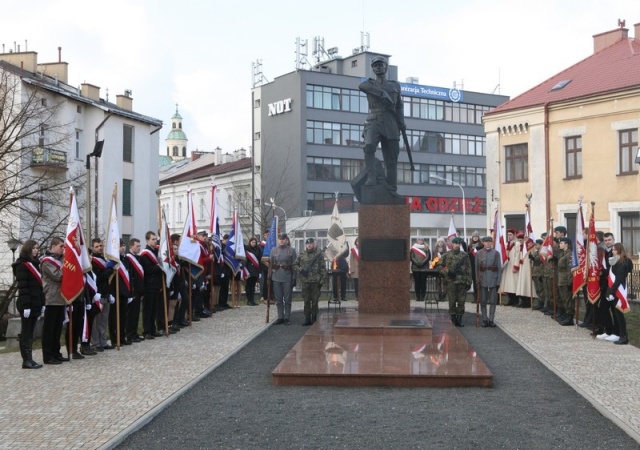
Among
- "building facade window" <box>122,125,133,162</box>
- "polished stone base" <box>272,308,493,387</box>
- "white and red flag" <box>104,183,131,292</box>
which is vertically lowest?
"polished stone base" <box>272,308,493,387</box>

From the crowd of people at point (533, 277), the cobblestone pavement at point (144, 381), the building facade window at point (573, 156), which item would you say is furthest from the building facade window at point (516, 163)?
the cobblestone pavement at point (144, 381)

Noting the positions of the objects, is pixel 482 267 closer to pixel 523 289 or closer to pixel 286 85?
pixel 523 289

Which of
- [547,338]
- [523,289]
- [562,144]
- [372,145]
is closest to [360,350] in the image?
[547,338]

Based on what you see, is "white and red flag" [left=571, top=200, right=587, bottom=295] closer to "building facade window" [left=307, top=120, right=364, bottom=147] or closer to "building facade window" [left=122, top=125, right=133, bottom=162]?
"building facade window" [left=122, top=125, right=133, bottom=162]

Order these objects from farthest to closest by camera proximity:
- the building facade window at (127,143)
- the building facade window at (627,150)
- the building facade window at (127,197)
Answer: the building facade window at (127,143) < the building facade window at (127,197) < the building facade window at (627,150)

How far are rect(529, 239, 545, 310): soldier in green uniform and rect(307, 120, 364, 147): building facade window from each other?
46.6 m

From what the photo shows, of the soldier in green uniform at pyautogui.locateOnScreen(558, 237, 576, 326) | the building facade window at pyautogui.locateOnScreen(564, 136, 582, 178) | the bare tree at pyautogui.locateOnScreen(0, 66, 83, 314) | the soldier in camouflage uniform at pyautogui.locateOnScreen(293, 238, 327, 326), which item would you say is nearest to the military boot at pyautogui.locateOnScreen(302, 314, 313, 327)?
the soldier in camouflage uniform at pyautogui.locateOnScreen(293, 238, 327, 326)

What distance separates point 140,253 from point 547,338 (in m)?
8.19

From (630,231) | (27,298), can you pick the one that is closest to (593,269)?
(27,298)

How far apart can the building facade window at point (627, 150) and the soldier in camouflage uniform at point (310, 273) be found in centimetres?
2379

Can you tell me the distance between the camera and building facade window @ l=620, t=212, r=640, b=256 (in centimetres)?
3747

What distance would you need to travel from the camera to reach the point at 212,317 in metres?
21.2

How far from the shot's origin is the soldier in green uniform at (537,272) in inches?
854

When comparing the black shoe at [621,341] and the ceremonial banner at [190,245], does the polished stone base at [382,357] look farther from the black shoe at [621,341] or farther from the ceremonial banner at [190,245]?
the ceremonial banner at [190,245]
